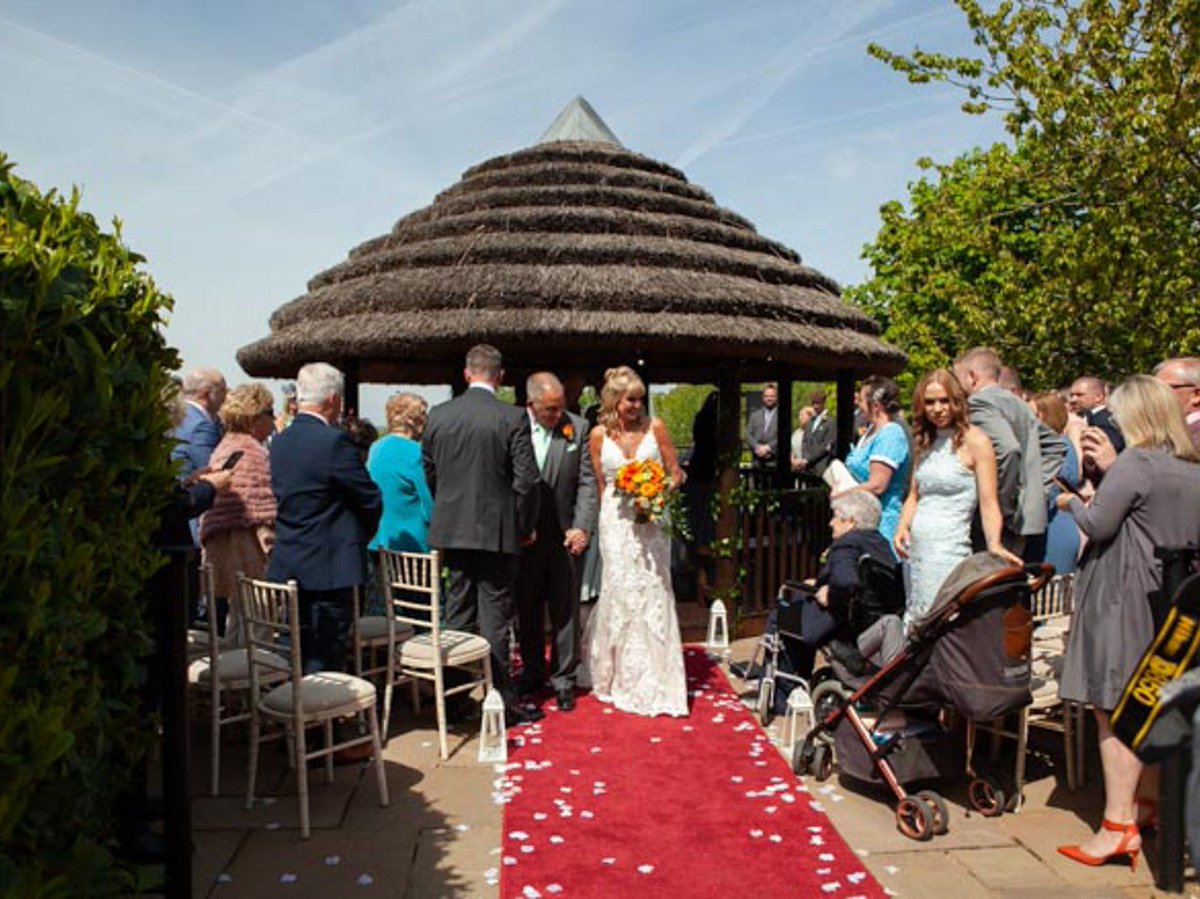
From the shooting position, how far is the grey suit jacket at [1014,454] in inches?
228

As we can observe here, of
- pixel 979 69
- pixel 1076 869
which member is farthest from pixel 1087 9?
pixel 1076 869

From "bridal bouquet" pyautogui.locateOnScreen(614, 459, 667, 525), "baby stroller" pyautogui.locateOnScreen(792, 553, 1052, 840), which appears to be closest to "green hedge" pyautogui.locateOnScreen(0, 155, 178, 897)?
"baby stroller" pyautogui.locateOnScreen(792, 553, 1052, 840)

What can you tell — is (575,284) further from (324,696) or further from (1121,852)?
(1121,852)

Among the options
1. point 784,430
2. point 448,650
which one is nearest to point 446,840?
point 448,650

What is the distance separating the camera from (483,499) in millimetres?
6188

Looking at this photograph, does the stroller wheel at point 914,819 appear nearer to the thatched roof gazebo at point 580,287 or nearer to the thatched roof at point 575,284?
the thatched roof gazebo at point 580,287

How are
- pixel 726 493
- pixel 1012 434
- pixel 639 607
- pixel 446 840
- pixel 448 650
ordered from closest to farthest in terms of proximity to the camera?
pixel 446 840 → pixel 1012 434 → pixel 448 650 → pixel 639 607 → pixel 726 493

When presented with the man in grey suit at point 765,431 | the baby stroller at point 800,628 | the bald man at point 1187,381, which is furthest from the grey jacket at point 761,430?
the bald man at point 1187,381

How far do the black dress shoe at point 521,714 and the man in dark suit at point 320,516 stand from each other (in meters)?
1.47

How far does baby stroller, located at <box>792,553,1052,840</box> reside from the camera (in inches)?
180

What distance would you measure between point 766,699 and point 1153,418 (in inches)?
125

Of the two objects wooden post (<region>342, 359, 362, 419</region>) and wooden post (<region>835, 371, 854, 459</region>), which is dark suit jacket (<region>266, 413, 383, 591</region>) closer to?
wooden post (<region>342, 359, 362, 419</region>)

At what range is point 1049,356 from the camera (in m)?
17.5

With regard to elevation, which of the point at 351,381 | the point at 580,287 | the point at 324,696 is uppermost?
the point at 580,287
